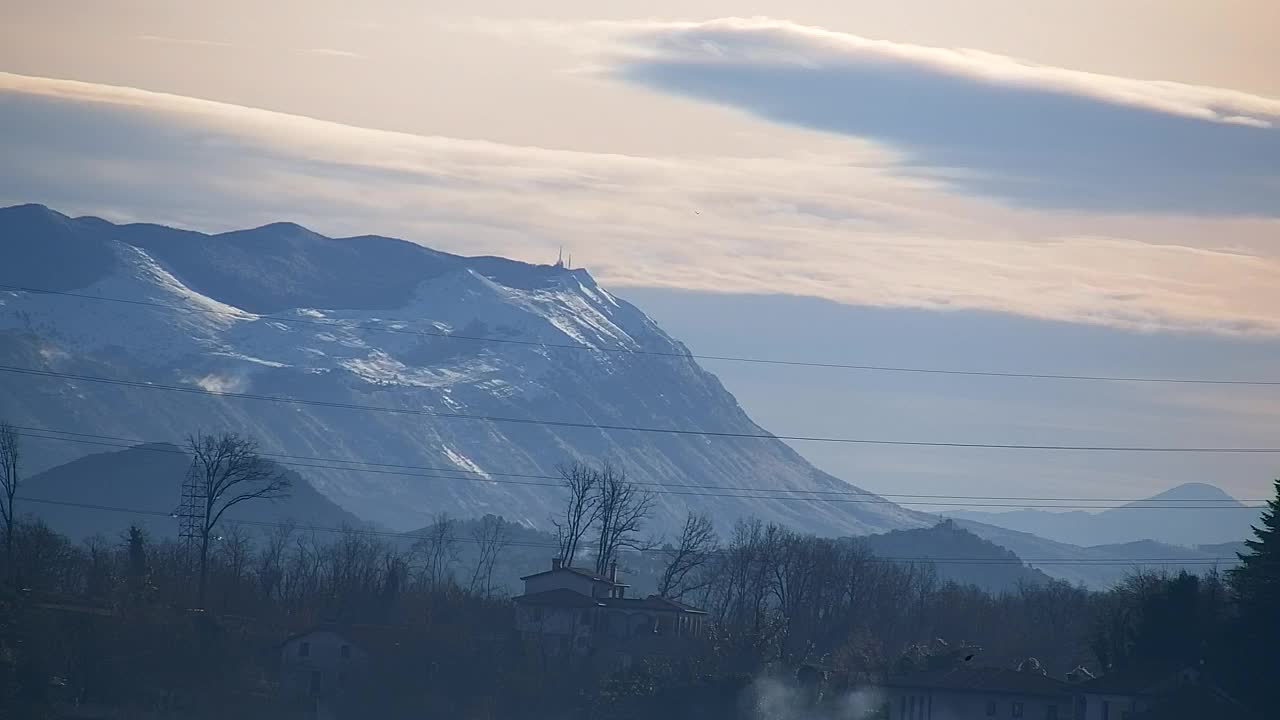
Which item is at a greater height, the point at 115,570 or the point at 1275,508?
the point at 1275,508

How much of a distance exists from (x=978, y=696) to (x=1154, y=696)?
13830 mm

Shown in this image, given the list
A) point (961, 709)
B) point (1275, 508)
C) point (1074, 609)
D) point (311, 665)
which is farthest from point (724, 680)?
point (1074, 609)

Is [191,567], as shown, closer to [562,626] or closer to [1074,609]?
[562,626]

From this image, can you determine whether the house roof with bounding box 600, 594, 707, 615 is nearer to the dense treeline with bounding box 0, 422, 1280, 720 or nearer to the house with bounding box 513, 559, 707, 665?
the house with bounding box 513, 559, 707, 665

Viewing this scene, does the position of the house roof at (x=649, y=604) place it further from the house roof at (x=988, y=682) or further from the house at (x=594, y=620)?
the house roof at (x=988, y=682)

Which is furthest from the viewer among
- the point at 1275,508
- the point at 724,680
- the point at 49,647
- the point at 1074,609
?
the point at 1074,609

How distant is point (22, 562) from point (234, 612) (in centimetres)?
1677

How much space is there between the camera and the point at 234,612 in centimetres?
14662

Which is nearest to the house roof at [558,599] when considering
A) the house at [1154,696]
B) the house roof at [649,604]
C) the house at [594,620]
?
the house at [594,620]

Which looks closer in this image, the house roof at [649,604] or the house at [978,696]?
the house at [978,696]

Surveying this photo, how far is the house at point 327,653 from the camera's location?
13025cm

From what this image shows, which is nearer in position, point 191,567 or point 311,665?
point 311,665

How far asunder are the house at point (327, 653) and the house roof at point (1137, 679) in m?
49.4

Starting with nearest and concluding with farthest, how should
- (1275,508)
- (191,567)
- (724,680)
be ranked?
(1275,508)
(724,680)
(191,567)
